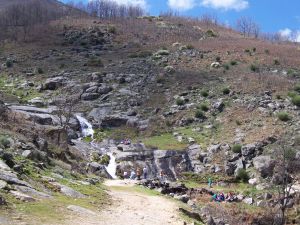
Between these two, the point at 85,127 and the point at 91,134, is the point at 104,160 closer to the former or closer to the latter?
the point at 91,134

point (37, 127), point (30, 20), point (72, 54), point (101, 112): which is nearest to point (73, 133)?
point (101, 112)

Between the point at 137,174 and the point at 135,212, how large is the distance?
18.1 meters

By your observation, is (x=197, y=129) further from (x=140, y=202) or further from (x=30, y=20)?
(x=30, y=20)

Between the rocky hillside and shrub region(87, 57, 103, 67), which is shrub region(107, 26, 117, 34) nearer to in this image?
the rocky hillside

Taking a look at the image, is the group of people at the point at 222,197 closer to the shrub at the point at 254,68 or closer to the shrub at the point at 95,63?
the shrub at the point at 254,68

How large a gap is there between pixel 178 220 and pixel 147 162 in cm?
2120

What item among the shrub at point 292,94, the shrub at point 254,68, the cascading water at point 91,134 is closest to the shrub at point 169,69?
the shrub at point 254,68

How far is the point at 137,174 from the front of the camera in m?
36.7

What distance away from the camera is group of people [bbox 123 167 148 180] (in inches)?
1405

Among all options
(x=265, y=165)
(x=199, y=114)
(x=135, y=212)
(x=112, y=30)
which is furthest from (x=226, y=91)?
(x=112, y=30)

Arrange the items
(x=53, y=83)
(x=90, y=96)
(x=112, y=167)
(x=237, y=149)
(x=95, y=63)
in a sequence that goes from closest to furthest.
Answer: (x=112, y=167), (x=237, y=149), (x=90, y=96), (x=53, y=83), (x=95, y=63)

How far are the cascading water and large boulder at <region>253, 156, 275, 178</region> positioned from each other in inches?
462

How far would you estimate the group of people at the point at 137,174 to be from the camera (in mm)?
35691

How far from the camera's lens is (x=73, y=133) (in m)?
45.7
